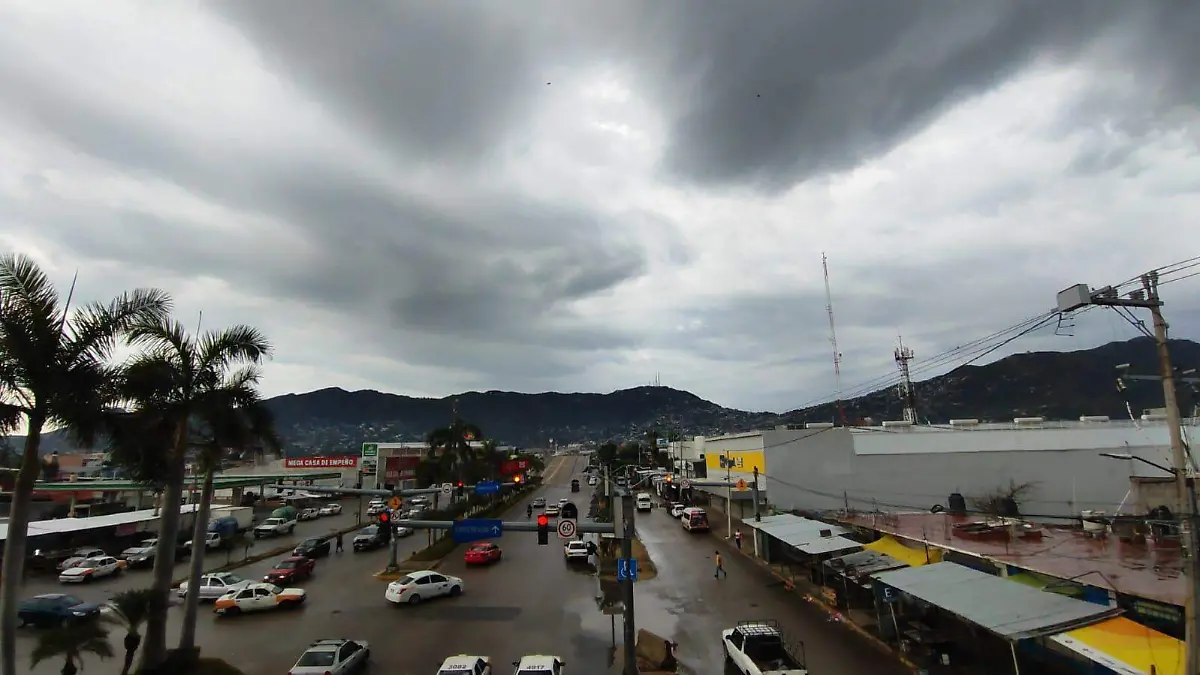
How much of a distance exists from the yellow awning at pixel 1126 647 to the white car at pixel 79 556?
158ft

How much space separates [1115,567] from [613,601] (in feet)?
63.9

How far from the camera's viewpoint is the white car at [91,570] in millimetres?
35250

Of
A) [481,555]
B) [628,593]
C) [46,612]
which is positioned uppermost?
[628,593]

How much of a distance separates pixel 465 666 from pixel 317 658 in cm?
452

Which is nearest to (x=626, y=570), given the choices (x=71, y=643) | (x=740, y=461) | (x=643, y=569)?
(x=71, y=643)

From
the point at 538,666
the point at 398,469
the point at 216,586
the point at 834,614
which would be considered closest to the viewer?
the point at 538,666

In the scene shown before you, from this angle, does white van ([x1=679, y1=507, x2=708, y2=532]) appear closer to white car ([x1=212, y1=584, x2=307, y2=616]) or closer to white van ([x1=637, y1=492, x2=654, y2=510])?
white van ([x1=637, y1=492, x2=654, y2=510])

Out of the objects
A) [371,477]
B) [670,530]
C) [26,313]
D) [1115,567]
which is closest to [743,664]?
[1115,567]

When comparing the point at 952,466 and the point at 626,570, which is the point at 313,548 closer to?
the point at 626,570

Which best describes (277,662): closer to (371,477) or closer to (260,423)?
(260,423)

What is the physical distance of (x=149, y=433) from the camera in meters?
16.0

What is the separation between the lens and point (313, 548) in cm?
4353

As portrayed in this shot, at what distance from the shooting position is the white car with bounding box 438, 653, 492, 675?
1705 centimetres

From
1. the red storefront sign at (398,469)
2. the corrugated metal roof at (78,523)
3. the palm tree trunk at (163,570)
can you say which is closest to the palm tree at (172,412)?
the palm tree trunk at (163,570)
